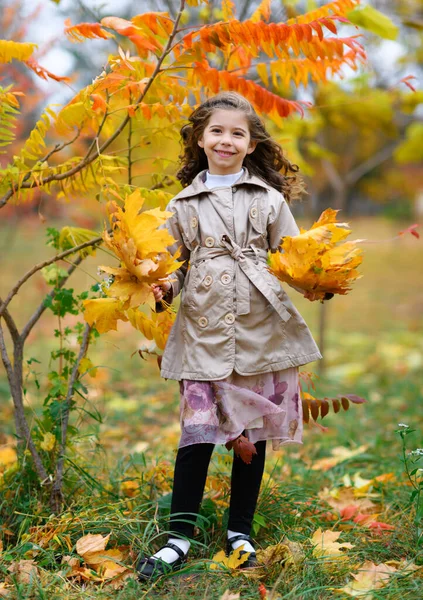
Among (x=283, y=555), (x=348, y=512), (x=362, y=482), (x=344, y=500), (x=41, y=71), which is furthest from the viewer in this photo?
(x=362, y=482)

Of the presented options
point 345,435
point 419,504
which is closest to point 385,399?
point 345,435

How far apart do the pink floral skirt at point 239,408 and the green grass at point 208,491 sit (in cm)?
42

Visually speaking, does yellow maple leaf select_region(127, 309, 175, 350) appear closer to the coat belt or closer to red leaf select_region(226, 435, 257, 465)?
the coat belt

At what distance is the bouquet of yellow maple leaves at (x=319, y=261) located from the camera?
84.3 inches

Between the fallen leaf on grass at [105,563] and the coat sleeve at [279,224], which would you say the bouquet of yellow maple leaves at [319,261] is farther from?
the fallen leaf on grass at [105,563]

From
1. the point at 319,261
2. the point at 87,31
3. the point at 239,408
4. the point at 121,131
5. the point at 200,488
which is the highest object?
the point at 87,31

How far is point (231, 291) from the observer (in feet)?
7.73

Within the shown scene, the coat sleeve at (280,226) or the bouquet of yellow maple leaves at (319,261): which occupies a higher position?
the coat sleeve at (280,226)

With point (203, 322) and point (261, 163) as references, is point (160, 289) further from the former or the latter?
point (261, 163)

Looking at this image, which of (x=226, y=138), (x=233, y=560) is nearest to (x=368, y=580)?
(x=233, y=560)

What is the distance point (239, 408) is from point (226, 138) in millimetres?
1029

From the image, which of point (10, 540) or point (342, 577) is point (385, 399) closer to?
point (342, 577)

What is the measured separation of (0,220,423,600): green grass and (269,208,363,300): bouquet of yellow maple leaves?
3.31ft

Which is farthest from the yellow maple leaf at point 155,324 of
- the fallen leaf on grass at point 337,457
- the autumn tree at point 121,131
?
the fallen leaf on grass at point 337,457
